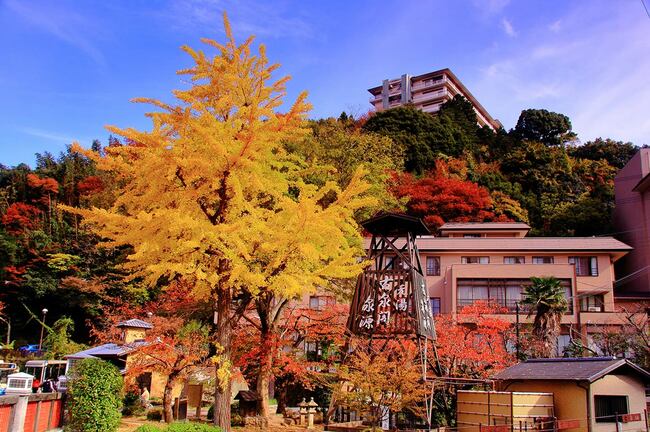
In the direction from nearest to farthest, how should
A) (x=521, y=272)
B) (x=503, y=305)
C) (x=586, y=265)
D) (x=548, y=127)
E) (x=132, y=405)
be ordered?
(x=132, y=405) < (x=521, y=272) < (x=503, y=305) < (x=586, y=265) < (x=548, y=127)

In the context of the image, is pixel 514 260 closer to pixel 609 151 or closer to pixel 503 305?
pixel 503 305

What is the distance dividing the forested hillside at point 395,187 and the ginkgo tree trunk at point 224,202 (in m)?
17.3

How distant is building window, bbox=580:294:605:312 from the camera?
40562mm

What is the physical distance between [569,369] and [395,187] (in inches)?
1281

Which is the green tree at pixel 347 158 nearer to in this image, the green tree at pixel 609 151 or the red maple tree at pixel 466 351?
the red maple tree at pixel 466 351

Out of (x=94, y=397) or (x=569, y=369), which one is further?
(x=569, y=369)

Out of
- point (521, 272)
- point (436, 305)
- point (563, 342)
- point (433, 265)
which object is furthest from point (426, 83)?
point (563, 342)

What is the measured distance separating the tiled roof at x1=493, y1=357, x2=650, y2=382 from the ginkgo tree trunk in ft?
38.5

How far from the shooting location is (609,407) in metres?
20.7

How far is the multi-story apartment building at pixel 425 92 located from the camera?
297 ft

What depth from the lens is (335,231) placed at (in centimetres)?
1212

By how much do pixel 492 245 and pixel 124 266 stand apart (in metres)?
35.0

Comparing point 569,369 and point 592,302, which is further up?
point 592,302

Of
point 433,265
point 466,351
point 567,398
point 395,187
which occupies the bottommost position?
point 567,398
